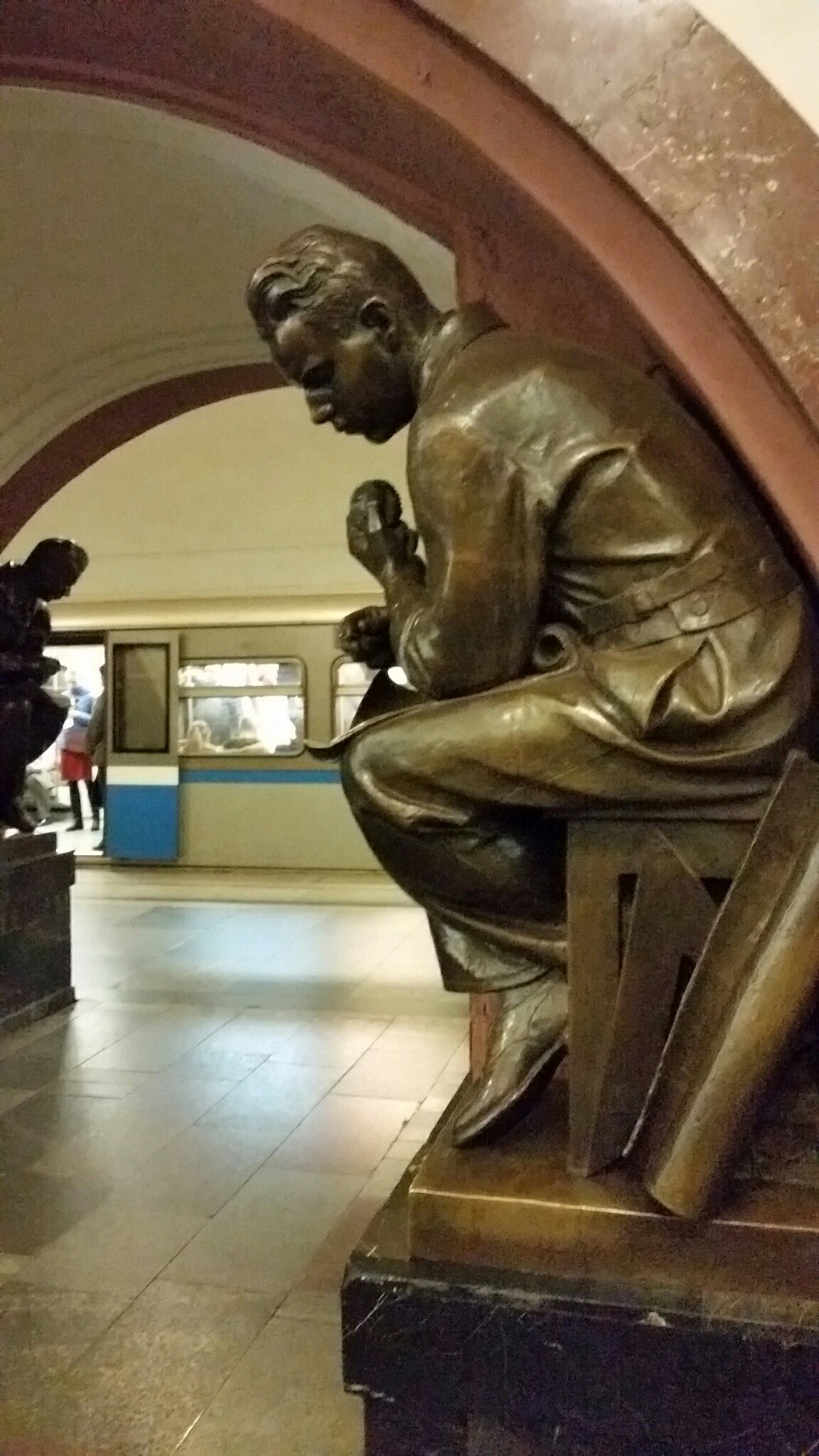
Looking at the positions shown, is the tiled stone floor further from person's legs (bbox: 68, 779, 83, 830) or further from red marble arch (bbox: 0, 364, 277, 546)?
person's legs (bbox: 68, 779, 83, 830)

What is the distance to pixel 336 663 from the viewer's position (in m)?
8.79

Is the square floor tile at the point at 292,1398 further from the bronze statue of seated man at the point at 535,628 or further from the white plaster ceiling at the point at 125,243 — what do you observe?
the white plaster ceiling at the point at 125,243

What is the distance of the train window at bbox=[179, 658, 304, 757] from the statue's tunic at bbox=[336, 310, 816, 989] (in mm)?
7373

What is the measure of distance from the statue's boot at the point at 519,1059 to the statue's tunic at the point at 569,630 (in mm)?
94

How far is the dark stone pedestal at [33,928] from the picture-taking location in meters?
4.43

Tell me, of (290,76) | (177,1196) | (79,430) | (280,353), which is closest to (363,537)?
(280,353)

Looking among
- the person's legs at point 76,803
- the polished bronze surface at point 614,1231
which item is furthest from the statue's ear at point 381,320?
the person's legs at point 76,803

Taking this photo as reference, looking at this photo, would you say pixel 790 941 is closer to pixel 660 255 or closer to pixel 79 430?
pixel 660 255

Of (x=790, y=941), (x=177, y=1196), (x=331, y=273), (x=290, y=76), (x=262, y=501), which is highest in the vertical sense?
(x=262, y=501)

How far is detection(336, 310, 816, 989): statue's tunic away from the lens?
1488 millimetres

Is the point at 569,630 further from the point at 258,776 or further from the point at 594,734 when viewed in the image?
the point at 258,776

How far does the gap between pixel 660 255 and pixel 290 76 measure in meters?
0.82

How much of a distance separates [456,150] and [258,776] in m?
7.35

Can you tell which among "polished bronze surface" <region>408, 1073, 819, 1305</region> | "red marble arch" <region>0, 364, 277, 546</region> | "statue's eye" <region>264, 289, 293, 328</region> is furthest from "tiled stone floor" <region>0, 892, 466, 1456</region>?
"red marble arch" <region>0, 364, 277, 546</region>
